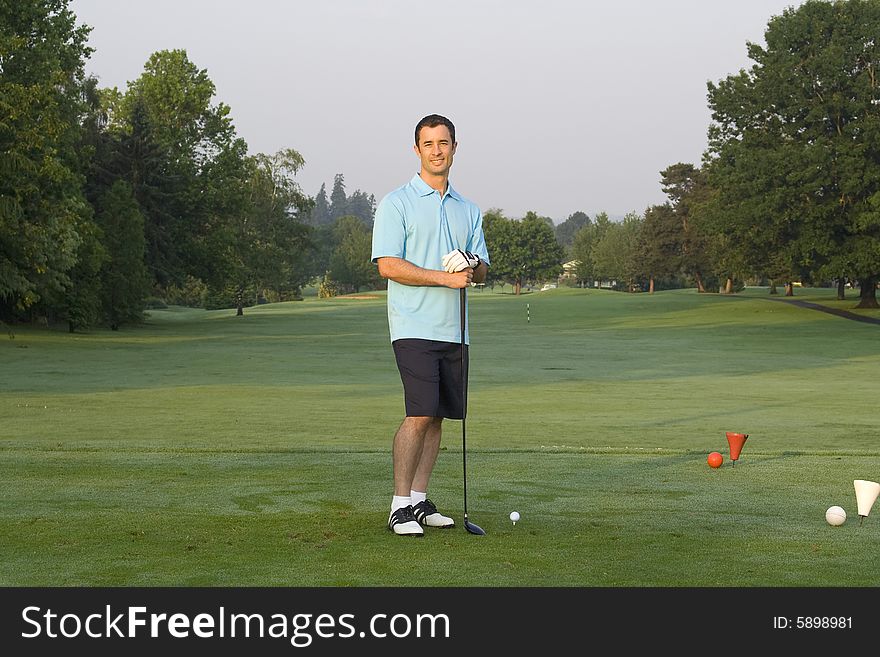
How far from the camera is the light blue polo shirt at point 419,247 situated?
7.18 m

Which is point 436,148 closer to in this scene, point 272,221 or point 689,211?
point 272,221

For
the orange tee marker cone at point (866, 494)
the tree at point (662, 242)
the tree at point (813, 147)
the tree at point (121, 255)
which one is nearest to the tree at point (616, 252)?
the tree at point (662, 242)

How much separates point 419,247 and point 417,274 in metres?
0.28

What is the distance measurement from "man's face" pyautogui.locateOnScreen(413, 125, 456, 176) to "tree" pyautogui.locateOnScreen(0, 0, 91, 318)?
33.1m

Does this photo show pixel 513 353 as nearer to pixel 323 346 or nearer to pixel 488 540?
pixel 323 346

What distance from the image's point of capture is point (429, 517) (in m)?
7.15

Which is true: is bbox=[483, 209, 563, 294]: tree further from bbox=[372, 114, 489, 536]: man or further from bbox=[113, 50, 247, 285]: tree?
bbox=[372, 114, 489, 536]: man

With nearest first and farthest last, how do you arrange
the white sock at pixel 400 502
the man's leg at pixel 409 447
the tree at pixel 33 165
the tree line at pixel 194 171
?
1. the white sock at pixel 400 502
2. the man's leg at pixel 409 447
3. the tree at pixel 33 165
4. the tree line at pixel 194 171

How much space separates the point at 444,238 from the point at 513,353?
31983 millimetres

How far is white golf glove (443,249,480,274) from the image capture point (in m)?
6.94

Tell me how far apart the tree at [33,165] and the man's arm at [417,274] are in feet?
109

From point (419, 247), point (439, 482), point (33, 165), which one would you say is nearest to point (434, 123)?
point (419, 247)

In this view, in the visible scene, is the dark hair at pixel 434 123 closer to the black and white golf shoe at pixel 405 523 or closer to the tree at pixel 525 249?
the black and white golf shoe at pixel 405 523
